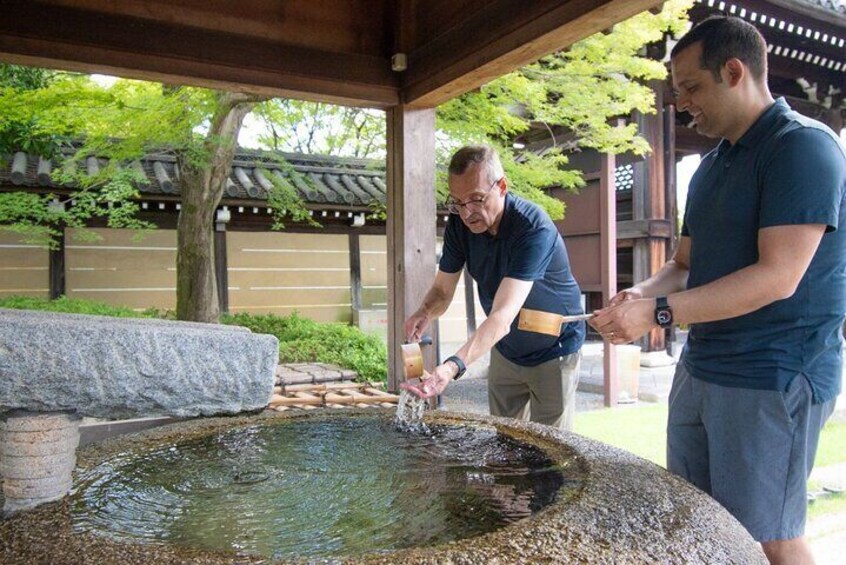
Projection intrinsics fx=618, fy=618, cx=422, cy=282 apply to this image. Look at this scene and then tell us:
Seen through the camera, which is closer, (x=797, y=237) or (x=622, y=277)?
(x=797, y=237)

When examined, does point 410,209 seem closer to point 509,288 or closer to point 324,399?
point 509,288

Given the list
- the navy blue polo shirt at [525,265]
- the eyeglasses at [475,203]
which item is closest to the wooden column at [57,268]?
the navy blue polo shirt at [525,265]

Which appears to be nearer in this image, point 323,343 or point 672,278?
point 672,278

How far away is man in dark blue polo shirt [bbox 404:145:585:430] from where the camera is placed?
2594 mm

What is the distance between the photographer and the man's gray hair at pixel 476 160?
104 inches

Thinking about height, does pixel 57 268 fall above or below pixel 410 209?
below

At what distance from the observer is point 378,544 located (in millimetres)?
1474

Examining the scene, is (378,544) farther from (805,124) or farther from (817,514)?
(817,514)

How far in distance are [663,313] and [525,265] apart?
33.3 inches

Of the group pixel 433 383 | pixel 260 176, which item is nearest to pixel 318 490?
pixel 433 383

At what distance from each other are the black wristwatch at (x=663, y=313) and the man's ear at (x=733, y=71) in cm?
65

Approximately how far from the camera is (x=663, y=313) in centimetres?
183

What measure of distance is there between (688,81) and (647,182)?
25.9 feet

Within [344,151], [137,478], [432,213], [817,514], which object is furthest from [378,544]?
[344,151]
